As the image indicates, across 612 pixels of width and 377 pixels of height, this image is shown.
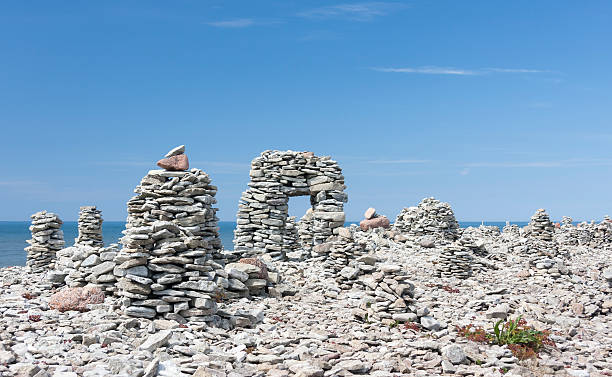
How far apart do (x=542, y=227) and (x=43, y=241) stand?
30.6 meters

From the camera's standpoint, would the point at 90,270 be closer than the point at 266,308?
Yes

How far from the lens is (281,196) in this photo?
78.6ft

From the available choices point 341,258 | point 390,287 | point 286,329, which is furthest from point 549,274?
point 286,329

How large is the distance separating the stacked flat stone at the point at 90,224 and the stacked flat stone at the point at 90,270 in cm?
1724

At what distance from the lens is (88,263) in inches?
517

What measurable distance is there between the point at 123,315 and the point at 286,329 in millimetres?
4026

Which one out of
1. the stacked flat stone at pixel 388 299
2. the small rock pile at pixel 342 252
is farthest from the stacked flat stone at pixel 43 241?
the stacked flat stone at pixel 388 299

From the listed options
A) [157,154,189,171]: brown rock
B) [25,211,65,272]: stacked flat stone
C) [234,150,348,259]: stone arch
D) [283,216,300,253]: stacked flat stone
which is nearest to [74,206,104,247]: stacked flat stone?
[25,211,65,272]: stacked flat stone

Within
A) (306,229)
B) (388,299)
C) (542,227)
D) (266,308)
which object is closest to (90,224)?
(306,229)

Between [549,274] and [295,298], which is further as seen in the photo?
[549,274]

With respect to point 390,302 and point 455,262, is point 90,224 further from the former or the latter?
point 390,302

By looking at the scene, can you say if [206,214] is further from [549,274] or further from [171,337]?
[549,274]

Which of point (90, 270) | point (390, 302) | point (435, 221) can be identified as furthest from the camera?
point (435, 221)

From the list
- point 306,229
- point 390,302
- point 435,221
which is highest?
point 435,221
